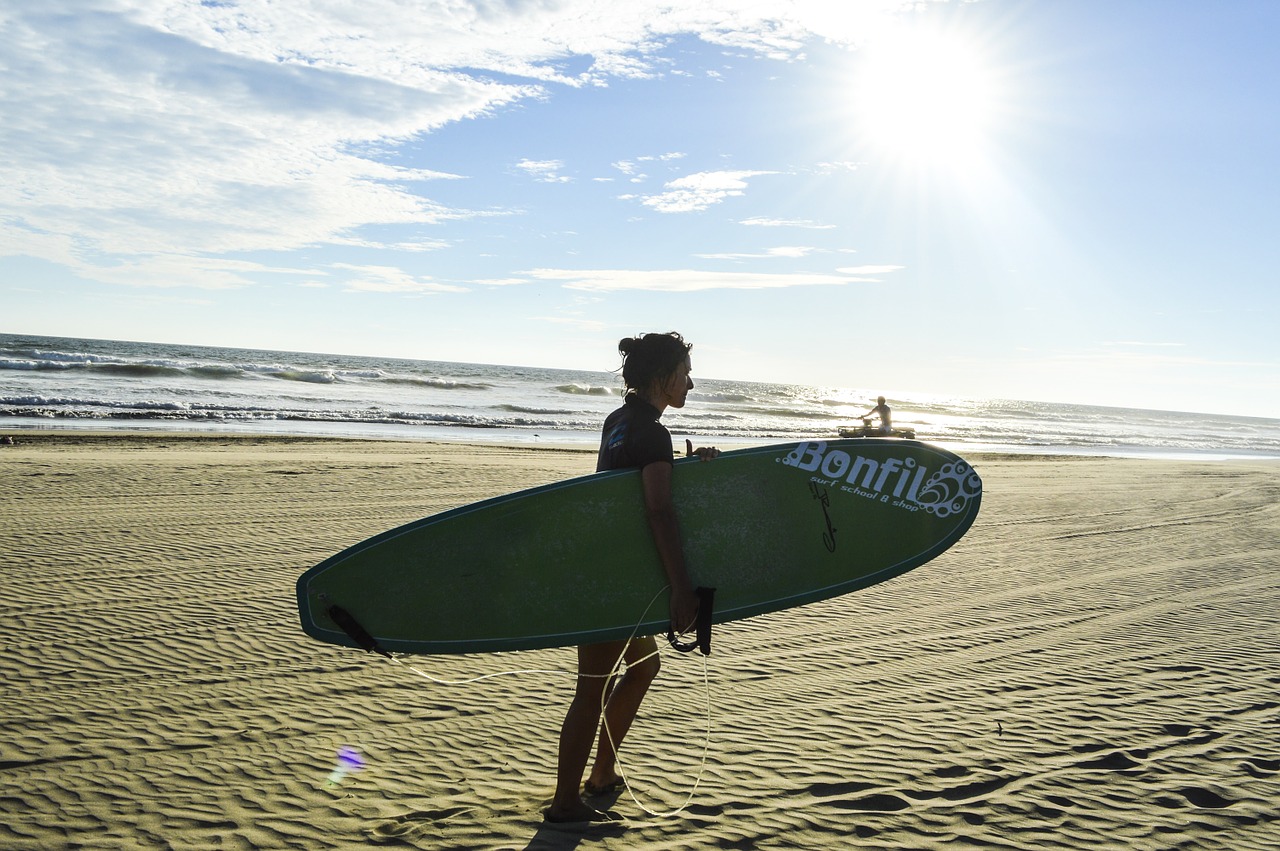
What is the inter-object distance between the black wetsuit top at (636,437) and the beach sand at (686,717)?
136 cm

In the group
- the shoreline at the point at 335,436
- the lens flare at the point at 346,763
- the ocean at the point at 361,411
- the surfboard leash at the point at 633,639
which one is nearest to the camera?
the surfboard leash at the point at 633,639

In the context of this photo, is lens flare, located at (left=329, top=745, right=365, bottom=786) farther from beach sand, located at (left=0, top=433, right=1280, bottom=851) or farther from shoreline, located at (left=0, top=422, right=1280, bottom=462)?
shoreline, located at (left=0, top=422, right=1280, bottom=462)

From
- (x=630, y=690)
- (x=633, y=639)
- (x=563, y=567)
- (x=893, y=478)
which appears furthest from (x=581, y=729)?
(x=893, y=478)

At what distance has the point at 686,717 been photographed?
425 cm

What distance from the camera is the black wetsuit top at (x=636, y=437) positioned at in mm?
2771

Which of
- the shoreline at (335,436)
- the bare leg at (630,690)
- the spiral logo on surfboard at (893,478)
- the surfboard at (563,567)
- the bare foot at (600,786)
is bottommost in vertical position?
the bare foot at (600,786)

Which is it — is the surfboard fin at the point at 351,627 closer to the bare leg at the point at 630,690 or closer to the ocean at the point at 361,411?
the bare leg at the point at 630,690

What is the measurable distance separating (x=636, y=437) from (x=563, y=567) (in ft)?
2.63

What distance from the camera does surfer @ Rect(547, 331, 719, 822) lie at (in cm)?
279

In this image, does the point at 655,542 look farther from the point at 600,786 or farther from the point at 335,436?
the point at 335,436

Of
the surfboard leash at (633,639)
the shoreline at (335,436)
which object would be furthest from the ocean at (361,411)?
the surfboard leash at (633,639)

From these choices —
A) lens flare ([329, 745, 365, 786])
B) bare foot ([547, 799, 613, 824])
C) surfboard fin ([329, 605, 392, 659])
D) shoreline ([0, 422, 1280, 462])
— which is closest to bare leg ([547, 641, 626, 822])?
bare foot ([547, 799, 613, 824])

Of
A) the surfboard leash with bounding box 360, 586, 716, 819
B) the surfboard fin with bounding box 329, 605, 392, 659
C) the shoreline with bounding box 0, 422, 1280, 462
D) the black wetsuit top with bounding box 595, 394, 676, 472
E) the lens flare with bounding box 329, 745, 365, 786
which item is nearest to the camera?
the black wetsuit top with bounding box 595, 394, 676, 472

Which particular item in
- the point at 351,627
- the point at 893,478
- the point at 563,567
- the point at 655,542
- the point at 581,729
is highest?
the point at 893,478
